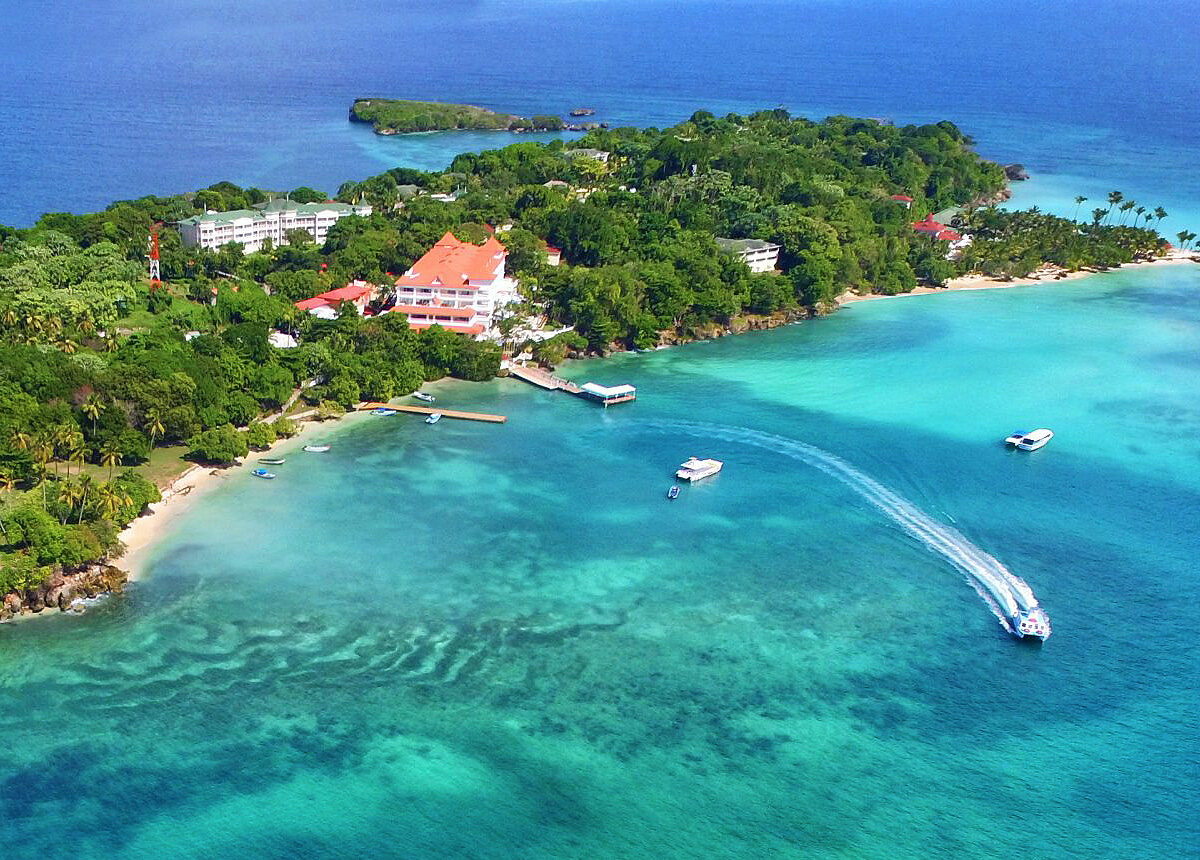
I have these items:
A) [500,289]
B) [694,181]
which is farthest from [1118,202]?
[500,289]

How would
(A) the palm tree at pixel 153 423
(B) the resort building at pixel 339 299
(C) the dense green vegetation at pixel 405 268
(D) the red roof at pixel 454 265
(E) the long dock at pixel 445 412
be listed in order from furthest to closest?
(D) the red roof at pixel 454 265, (B) the resort building at pixel 339 299, (E) the long dock at pixel 445 412, (A) the palm tree at pixel 153 423, (C) the dense green vegetation at pixel 405 268

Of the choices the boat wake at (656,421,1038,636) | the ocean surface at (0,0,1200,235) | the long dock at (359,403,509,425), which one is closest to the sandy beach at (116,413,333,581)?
the long dock at (359,403,509,425)

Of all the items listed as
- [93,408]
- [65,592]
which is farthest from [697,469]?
[93,408]

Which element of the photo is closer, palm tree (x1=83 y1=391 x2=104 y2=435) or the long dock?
palm tree (x1=83 y1=391 x2=104 y2=435)

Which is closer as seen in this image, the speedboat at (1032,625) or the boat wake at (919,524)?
the speedboat at (1032,625)

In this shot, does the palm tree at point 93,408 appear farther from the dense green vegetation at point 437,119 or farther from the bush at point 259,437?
the dense green vegetation at point 437,119

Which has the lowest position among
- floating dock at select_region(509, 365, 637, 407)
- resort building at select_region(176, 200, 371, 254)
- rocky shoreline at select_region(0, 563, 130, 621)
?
rocky shoreline at select_region(0, 563, 130, 621)

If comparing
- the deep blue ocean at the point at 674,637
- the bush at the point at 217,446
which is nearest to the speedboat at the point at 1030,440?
the deep blue ocean at the point at 674,637

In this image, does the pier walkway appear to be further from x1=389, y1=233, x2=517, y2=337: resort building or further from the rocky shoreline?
the rocky shoreline
